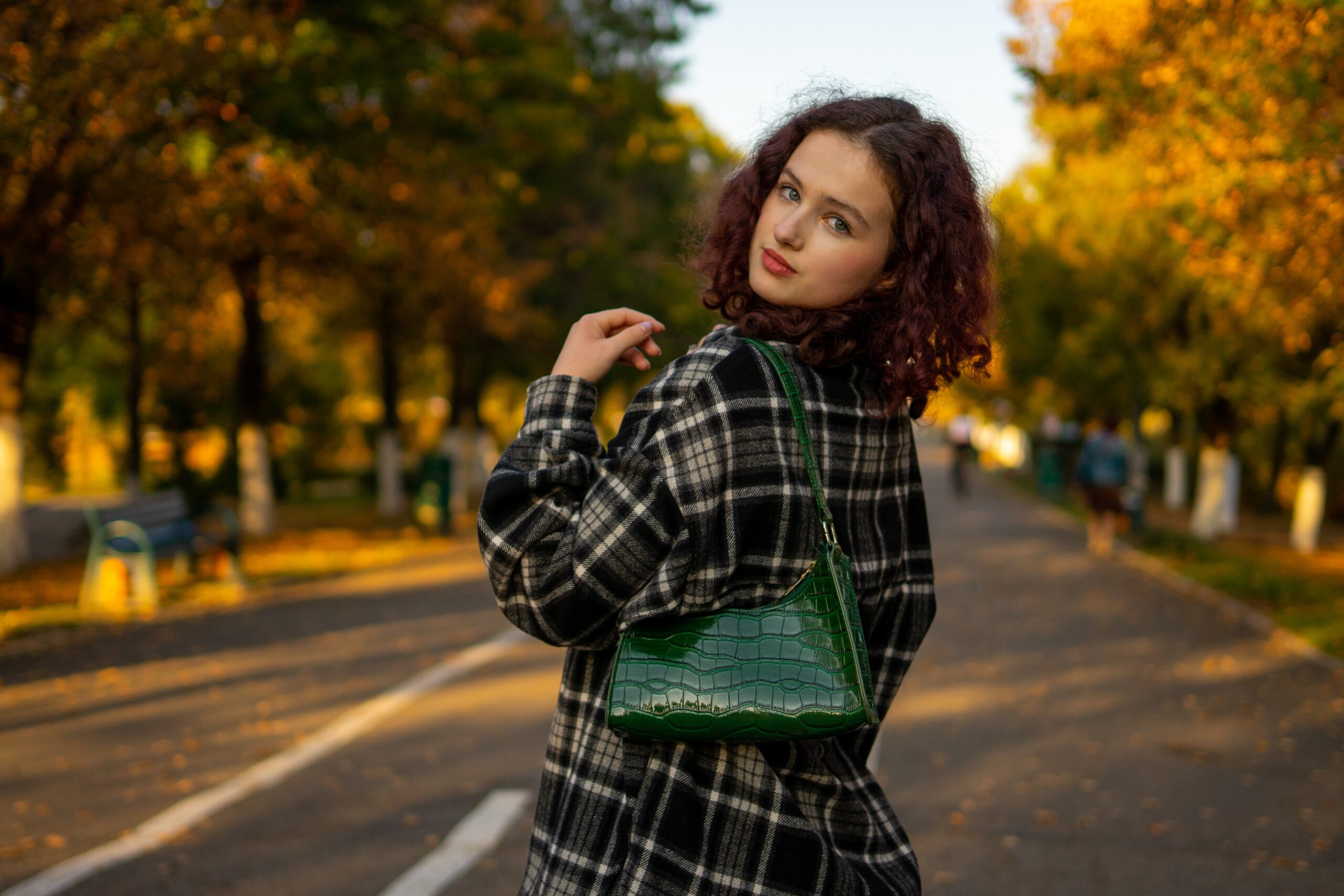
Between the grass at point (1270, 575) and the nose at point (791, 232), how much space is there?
10.2 m

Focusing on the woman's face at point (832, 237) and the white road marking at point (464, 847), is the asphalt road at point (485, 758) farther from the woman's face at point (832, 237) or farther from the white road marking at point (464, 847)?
the woman's face at point (832, 237)

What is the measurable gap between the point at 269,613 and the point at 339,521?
490 inches

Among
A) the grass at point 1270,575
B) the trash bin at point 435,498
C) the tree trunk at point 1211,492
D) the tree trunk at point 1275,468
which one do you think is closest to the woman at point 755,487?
the grass at point 1270,575

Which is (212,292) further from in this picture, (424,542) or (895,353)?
(895,353)

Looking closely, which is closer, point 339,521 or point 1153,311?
point 1153,311

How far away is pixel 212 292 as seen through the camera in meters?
21.1

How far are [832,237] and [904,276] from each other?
0.11 metres

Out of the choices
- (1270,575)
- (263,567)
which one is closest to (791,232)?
(263,567)

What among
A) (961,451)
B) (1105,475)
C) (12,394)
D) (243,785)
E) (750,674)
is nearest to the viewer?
(750,674)

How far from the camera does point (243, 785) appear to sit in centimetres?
621

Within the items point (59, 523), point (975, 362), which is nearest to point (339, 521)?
point (59, 523)

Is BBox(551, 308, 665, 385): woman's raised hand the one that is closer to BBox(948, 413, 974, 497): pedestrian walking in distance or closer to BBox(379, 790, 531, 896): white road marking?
BBox(379, 790, 531, 896): white road marking

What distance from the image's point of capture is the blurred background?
951cm

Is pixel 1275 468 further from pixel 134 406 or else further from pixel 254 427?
pixel 134 406
